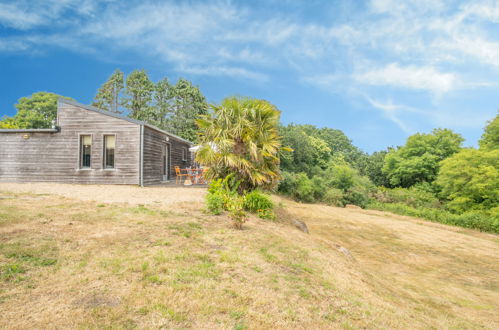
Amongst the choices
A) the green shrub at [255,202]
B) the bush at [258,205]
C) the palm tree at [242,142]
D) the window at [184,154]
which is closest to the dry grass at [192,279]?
the bush at [258,205]

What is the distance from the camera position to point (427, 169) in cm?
3341

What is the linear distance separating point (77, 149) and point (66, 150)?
24.4 inches

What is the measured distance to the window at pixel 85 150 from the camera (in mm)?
14852

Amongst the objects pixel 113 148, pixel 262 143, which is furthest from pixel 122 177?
pixel 262 143

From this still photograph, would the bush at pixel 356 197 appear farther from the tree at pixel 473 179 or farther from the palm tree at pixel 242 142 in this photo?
the palm tree at pixel 242 142

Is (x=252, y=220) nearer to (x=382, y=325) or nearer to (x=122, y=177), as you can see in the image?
(x=382, y=325)

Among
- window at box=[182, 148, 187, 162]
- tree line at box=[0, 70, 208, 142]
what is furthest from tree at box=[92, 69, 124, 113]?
window at box=[182, 148, 187, 162]

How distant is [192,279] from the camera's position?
3.69 meters

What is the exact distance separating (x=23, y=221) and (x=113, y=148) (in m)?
9.68

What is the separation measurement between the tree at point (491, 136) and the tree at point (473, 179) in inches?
224

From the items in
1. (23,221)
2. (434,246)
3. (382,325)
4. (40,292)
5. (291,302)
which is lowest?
(434,246)

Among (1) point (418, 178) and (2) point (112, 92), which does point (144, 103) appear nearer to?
(2) point (112, 92)

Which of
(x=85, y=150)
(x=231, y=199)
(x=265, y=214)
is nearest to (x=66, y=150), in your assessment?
(x=85, y=150)

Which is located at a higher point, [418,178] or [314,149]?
[314,149]
